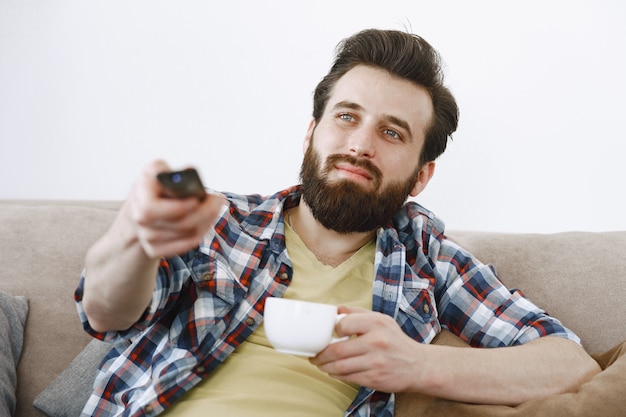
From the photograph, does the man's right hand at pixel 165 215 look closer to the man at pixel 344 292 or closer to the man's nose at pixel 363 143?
the man at pixel 344 292

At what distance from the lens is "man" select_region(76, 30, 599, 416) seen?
3.76ft

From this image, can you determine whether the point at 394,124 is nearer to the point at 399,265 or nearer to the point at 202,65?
the point at 399,265

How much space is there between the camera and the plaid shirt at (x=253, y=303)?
1275 millimetres

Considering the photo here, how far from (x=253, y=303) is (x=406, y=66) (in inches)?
27.5

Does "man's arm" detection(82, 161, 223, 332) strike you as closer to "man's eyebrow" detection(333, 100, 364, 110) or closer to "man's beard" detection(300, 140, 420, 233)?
"man's beard" detection(300, 140, 420, 233)

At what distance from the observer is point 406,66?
65.1 inches

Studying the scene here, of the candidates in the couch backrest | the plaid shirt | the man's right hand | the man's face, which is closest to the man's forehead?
the man's face

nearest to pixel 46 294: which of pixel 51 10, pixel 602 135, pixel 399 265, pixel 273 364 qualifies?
pixel 273 364

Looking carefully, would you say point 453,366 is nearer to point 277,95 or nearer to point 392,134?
point 392,134

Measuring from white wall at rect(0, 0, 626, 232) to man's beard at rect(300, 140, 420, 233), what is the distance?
0.61m

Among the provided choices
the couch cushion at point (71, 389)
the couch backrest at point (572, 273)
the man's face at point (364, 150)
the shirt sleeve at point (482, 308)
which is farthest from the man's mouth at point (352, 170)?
the couch cushion at point (71, 389)

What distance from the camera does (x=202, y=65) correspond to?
2172mm

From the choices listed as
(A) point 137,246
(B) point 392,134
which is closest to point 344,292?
(B) point 392,134

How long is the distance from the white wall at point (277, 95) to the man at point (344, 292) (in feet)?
1.46
